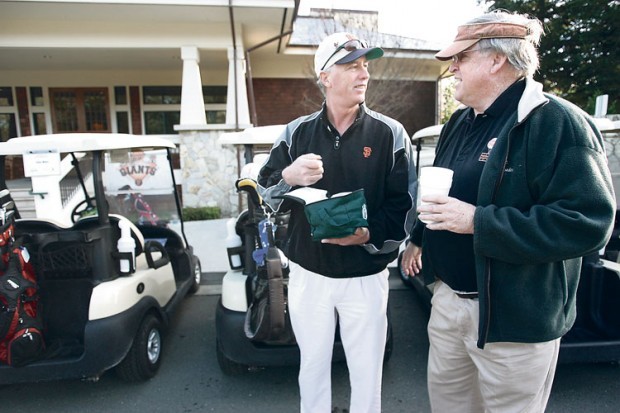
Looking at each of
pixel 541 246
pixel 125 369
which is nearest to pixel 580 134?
pixel 541 246

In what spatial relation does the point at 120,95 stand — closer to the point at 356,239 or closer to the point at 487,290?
the point at 356,239

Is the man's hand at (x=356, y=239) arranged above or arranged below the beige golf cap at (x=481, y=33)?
below

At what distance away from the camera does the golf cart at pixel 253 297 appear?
2629mm

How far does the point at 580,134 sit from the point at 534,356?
0.78 metres

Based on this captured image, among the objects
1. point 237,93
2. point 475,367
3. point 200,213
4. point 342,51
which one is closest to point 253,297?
point 475,367

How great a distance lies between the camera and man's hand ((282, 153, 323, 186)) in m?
1.80

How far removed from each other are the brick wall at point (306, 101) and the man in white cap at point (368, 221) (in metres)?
9.15

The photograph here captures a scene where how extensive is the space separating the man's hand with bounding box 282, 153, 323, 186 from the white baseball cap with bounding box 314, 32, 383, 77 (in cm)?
47

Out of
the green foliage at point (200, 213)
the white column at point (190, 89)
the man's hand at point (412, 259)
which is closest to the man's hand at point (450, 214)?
the man's hand at point (412, 259)

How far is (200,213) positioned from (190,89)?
9.33 feet

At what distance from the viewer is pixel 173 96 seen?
12.5 metres

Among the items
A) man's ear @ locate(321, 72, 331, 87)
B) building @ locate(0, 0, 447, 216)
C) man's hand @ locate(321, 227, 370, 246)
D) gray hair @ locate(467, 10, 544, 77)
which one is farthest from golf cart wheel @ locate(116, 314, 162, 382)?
building @ locate(0, 0, 447, 216)

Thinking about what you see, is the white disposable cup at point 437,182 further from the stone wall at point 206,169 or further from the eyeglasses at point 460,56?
the stone wall at point 206,169

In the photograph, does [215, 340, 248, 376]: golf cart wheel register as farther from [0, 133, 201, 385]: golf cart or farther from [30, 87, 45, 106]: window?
[30, 87, 45, 106]: window
